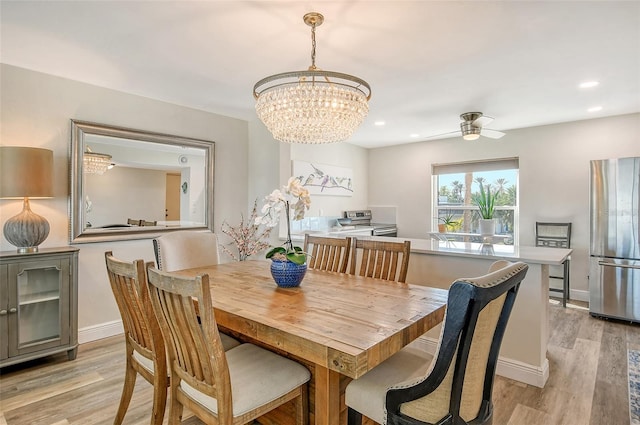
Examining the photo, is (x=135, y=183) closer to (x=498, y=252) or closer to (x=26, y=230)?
(x=26, y=230)

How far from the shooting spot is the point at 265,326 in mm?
1378

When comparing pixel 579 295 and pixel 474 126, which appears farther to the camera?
pixel 579 295

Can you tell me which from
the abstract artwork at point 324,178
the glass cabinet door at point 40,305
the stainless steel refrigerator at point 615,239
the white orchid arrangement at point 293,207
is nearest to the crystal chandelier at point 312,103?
→ the white orchid arrangement at point 293,207

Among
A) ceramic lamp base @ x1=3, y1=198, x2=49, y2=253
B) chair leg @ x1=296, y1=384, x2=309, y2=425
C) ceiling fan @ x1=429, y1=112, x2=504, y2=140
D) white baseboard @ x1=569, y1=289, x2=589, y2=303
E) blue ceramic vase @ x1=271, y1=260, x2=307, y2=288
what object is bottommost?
white baseboard @ x1=569, y1=289, x2=589, y2=303

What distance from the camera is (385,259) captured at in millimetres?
2381

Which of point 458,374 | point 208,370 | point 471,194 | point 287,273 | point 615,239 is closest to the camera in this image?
point 458,374

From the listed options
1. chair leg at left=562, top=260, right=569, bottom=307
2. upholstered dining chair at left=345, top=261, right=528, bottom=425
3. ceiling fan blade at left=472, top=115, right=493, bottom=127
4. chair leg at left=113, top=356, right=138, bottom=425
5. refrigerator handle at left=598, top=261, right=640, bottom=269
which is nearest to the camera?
upholstered dining chair at left=345, top=261, right=528, bottom=425

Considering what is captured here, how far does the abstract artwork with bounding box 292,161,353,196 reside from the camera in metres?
4.77

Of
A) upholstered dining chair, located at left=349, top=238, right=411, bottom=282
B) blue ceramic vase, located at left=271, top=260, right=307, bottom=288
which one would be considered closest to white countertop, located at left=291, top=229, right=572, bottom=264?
upholstered dining chair, located at left=349, top=238, right=411, bottom=282

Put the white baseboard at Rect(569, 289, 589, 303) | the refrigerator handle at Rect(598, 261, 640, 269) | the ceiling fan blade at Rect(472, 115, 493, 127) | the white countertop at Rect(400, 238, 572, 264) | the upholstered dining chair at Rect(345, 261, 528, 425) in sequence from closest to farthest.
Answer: the upholstered dining chair at Rect(345, 261, 528, 425) < the white countertop at Rect(400, 238, 572, 264) < the refrigerator handle at Rect(598, 261, 640, 269) < the ceiling fan blade at Rect(472, 115, 493, 127) < the white baseboard at Rect(569, 289, 589, 303)

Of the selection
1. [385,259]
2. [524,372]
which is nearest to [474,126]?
[385,259]

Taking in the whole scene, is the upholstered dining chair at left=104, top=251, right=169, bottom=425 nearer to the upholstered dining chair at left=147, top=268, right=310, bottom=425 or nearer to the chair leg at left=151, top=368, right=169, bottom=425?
the chair leg at left=151, top=368, right=169, bottom=425

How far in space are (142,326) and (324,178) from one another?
12.6ft

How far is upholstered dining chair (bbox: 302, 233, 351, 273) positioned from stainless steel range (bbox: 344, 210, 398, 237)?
2.91 metres
